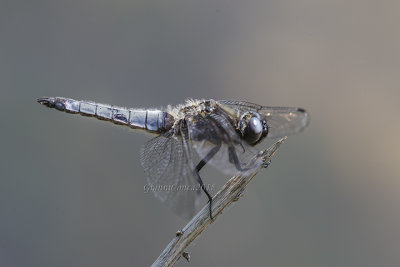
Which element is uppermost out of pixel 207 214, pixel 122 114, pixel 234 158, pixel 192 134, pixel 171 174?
pixel 122 114

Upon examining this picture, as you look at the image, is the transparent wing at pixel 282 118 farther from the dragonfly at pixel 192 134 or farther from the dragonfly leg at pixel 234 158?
the dragonfly leg at pixel 234 158

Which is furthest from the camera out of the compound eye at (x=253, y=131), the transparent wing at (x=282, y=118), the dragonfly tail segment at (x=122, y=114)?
the dragonfly tail segment at (x=122, y=114)

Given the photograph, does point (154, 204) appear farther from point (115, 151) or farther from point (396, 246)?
point (396, 246)

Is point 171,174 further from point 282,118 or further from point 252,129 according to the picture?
point 282,118

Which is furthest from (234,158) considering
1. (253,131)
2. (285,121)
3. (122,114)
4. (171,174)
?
(122,114)

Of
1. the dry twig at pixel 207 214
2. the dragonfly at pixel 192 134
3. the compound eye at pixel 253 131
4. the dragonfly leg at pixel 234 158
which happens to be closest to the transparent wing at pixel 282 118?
the dragonfly at pixel 192 134

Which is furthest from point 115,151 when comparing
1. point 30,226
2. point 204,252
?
point 204,252

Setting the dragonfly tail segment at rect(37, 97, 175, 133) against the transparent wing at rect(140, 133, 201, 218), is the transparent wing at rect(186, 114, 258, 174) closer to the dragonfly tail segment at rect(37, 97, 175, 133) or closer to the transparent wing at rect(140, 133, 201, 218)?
the transparent wing at rect(140, 133, 201, 218)

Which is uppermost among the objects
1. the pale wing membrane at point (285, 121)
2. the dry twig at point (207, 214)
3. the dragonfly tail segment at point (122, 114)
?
the dragonfly tail segment at point (122, 114)
